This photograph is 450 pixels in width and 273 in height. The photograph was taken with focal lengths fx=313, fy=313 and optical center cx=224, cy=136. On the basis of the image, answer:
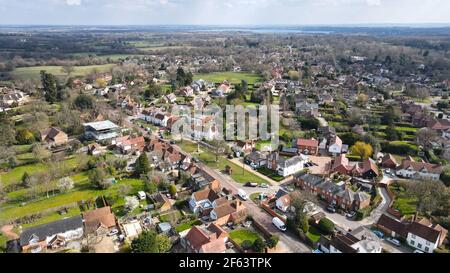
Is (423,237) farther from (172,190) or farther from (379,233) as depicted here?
(172,190)

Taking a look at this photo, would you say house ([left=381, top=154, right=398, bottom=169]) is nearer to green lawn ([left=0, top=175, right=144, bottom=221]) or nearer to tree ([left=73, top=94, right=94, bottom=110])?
green lawn ([left=0, top=175, right=144, bottom=221])

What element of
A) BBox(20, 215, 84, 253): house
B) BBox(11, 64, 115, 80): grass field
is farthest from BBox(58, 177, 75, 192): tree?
BBox(11, 64, 115, 80): grass field

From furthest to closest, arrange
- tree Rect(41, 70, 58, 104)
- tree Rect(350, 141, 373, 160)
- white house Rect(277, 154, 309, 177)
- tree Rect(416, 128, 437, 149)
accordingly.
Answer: tree Rect(41, 70, 58, 104) → tree Rect(416, 128, 437, 149) → tree Rect(350, 141, 373, 160) → white house Rect(277, 154, 309, 177)

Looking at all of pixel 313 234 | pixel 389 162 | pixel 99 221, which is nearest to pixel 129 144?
pixel 99 221

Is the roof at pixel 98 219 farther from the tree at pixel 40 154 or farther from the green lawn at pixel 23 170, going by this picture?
the tree at pixel 40 154

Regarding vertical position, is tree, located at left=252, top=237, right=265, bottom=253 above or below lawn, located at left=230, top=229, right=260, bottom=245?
above

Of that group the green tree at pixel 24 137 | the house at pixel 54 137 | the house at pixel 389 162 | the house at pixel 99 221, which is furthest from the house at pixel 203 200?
the green tree at pixel 24 137

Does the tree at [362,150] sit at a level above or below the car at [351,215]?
above
